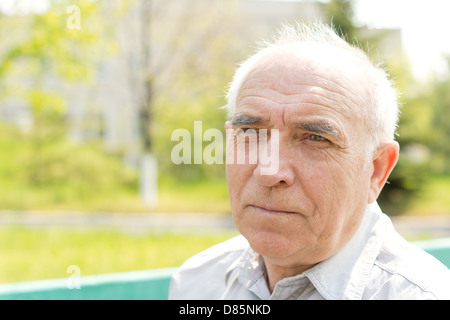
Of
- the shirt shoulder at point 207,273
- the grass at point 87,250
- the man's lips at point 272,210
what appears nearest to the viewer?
the man's lips at point 272,210

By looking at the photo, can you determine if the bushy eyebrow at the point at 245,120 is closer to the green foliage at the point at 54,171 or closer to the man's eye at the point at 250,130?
the man's eye at the point at 250,130

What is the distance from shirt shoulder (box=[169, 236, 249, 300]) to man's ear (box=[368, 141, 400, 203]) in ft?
1.83

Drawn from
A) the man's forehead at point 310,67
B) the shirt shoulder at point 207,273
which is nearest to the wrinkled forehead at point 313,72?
the man's forehead at point 310,67

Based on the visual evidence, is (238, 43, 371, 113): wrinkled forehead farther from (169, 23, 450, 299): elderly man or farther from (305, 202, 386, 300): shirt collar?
(305, 202, 386, 300): shirt collar

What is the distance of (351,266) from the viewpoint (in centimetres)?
141

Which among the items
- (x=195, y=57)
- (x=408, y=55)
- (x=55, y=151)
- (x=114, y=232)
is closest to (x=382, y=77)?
(x=114, y=232)

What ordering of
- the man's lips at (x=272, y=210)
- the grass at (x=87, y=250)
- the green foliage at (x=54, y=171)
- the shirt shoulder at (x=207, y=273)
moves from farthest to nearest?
the green foliage at (x=54, y=171) < the grass at (x=87, y=250) < the shirt shoulder at (x=207, y=273) < the man's lips at (x=272, y=210)

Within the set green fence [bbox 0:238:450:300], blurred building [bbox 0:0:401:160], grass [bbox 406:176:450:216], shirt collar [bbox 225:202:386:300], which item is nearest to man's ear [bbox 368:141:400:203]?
shirt collar [bbox 225:202:386:300]

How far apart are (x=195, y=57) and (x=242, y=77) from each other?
38.5 ft

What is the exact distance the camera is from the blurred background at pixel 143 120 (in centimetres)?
926

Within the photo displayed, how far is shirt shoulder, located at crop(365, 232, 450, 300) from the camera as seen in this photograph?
4.22ft

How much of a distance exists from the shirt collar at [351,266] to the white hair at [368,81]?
0.28 m

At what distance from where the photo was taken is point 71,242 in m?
7.72
